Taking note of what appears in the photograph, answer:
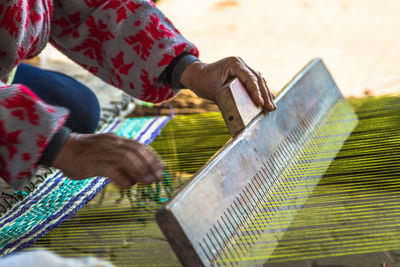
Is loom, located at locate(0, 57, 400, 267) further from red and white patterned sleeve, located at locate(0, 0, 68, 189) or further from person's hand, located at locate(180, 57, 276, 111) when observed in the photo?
red and white patterned sleeve, located at locate(0, 0, 68, 189)

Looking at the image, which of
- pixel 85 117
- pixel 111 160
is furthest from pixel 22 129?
pixel 85 117

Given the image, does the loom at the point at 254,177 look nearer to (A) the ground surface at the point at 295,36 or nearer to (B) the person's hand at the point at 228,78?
(B) the person's hand at the point at 228,78

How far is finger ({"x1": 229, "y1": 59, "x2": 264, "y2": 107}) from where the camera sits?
47.4 inches

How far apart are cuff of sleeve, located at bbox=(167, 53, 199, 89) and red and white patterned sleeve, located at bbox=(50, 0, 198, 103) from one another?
0.07 feet

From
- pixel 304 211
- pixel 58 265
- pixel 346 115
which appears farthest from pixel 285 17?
pixel 58 265

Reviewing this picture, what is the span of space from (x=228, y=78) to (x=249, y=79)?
7 cm

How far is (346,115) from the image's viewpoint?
68.2 inches

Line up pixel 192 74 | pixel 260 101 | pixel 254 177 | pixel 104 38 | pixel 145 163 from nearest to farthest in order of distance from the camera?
pixel 145 163 → pixel 254 177 → pixel 260 101 → pixel 192 74 → pixel 104 38

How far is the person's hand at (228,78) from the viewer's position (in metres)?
1.21

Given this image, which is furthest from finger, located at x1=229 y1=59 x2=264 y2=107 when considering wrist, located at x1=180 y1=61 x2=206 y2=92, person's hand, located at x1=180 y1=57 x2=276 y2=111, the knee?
the knee

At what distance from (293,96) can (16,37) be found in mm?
779

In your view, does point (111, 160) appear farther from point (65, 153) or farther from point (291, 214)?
point (291, 214)

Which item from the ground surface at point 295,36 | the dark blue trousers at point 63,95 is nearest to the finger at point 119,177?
the dark blue trousers at point 63,95

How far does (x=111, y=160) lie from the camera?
85cm
